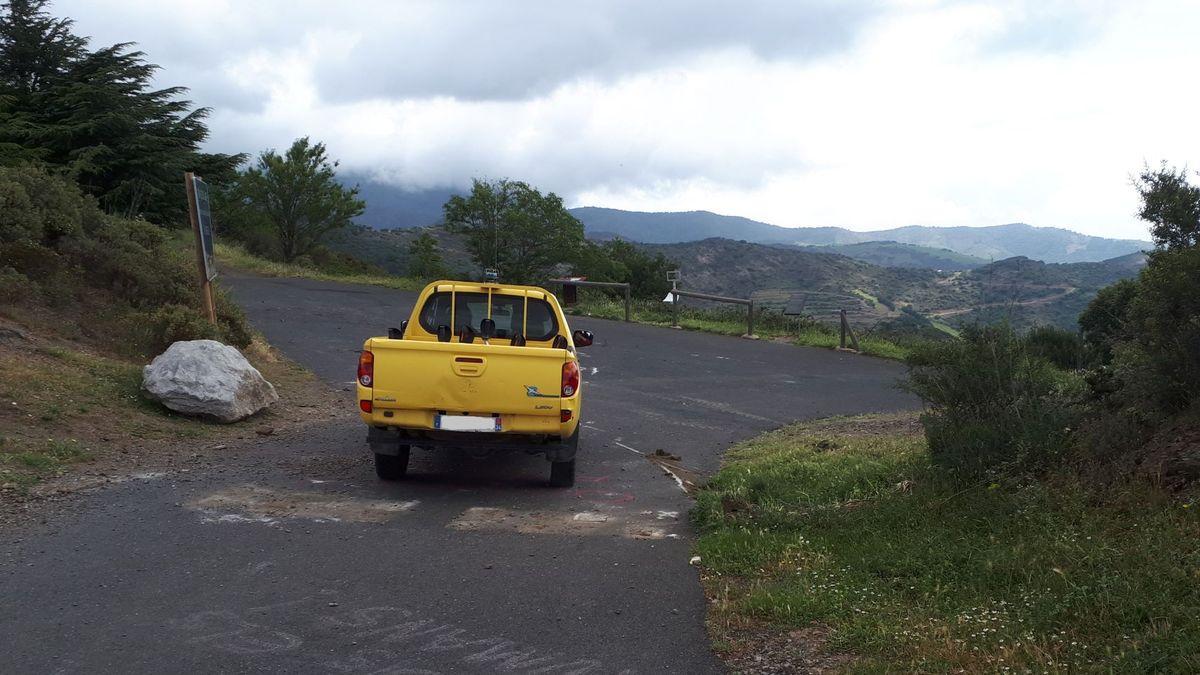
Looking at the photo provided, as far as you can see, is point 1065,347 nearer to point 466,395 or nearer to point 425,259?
point 466,395

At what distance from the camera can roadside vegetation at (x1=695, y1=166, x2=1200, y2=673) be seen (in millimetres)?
4020

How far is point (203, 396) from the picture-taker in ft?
31.8

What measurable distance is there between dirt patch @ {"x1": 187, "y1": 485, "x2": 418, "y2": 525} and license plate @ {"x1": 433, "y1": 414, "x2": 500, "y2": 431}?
0.67 meters

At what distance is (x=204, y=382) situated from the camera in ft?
32.2

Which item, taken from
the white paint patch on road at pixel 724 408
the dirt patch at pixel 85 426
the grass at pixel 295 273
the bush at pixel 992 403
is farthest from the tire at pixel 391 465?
the grass at pixel 295 273

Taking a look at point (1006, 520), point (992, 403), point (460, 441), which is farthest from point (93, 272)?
point (1006, 520)

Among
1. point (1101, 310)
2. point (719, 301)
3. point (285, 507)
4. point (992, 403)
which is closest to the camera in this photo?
point (285, 507)

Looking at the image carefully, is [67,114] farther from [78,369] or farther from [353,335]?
[78,369]

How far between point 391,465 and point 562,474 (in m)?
1.48

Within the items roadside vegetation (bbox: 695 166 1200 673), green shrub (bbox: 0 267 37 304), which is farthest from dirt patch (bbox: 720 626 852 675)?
green shrub (bbox: 0 267 37 304)

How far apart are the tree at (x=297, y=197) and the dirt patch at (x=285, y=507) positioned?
124 feet

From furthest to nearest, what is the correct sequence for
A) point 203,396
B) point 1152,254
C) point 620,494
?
point 203,396 → point 620,494 → point 1152,254

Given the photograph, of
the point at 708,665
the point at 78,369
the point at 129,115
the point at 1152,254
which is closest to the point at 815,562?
the point at 708,665

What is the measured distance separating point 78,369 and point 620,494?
6446mm
